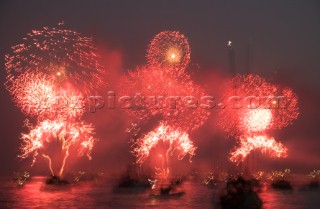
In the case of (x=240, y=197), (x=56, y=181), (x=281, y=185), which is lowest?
(x=240, y=197)

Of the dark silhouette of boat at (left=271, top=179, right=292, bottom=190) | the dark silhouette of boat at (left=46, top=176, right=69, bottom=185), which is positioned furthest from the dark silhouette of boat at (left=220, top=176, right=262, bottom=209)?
the dark silhouette of boat at (left=46, top=176, right=69, bottom=185)

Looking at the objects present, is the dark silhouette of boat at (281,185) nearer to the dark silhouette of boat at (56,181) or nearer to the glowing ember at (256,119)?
the glowing ember at (256,119)

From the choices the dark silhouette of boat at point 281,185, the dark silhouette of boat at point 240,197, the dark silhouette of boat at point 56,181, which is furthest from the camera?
the dark silhouette of boat at point 56,181

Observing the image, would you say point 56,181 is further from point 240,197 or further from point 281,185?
point 240,197

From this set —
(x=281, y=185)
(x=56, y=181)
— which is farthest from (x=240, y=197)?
(x=56, y=181)

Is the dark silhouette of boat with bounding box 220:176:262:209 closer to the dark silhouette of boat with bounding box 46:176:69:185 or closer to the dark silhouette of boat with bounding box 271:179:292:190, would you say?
the dark silhouette of boat with bounding box 271:179:292:190

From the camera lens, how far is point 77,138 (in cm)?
3884

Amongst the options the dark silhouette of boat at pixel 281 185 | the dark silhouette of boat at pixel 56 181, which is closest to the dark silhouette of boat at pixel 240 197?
the dark silhouette of boat at pixel 281 185

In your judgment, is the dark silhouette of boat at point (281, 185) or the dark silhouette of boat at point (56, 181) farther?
the dark silhouette of boat at point (56, 181)

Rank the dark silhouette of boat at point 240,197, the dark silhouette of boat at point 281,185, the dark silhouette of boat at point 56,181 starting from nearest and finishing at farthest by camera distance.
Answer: the dark silhouette of boat at point 240,197
the dark silhouette of boat at point 281,185
the dark silhouette of boat at point 56,181

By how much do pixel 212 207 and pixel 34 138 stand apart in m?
18.4

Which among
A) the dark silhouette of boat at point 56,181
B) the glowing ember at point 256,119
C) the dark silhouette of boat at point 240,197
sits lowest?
the dark silhouette of boat at point 240,197

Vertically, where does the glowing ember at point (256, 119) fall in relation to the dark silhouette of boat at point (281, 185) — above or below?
above

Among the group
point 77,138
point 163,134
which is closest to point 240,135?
point 163,134
